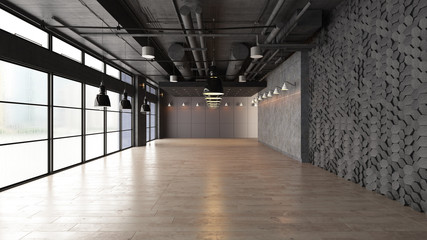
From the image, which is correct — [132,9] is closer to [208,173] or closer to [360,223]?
[208,173]

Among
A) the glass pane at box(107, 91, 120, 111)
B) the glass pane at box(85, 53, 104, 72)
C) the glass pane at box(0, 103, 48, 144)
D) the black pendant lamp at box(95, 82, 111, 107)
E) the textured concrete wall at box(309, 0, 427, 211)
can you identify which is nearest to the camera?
the textured concrete wall at box(309, 0, 427, 211)

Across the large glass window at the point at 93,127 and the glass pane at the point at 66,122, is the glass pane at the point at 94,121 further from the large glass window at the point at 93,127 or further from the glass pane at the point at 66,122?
the glass pane at the point at 66,122

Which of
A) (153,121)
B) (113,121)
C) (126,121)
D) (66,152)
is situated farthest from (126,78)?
(153,121)

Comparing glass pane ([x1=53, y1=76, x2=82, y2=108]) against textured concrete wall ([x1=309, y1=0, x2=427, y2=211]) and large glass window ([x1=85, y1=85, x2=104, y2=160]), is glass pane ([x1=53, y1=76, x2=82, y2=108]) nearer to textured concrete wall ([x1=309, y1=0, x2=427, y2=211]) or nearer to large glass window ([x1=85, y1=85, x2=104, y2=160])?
large glass window ([x1=85, y1=85, x2=104, y2=160])

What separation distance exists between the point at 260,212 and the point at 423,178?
262 centimetres

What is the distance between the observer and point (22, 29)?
5.95 m

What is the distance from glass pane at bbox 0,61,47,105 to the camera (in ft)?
17.9

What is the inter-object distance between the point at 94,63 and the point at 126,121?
4294mm

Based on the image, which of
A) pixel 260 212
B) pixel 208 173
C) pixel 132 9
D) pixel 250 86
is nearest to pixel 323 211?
pixel 260 212

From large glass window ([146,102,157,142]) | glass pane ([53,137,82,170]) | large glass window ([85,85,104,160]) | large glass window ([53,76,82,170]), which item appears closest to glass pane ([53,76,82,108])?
large glass window ([53,76,82,170])

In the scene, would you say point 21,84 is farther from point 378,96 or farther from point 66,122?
point 378,96

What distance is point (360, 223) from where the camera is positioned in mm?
3570

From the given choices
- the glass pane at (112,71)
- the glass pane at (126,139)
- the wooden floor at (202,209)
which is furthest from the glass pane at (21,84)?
the glass pane at (126,139)

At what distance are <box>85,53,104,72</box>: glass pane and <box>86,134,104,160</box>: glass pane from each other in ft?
8.47
